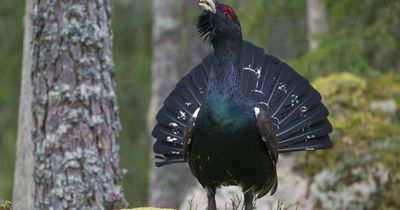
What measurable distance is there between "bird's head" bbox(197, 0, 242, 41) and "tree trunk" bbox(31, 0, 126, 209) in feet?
2.87

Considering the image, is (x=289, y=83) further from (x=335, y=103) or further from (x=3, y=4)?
(x=3, y=4)

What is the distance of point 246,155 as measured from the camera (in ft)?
19.3

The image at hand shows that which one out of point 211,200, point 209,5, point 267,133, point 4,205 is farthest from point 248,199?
point 4,205

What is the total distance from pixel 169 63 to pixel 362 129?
5.17 m

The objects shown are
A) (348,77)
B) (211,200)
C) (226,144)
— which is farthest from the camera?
(348,77)

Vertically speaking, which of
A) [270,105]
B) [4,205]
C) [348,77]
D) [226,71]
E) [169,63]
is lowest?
[4,205]

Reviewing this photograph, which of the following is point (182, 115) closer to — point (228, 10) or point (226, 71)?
point (226, 71)

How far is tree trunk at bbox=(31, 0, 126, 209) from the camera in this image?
6352 mm

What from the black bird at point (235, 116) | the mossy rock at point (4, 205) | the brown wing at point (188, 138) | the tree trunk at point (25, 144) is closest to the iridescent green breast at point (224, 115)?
the black bird at point (235, 116)

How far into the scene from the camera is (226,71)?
613cm

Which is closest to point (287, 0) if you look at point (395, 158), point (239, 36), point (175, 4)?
point (175, 4)

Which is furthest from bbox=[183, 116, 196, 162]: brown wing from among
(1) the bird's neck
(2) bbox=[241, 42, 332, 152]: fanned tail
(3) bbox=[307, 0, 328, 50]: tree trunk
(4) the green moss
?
(3) bbox=[307, 0, 328, 50]: tree trunk

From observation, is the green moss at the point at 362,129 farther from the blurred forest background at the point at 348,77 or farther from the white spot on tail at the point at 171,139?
the white spot on tail at the point at 171,139

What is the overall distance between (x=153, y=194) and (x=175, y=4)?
311cm
